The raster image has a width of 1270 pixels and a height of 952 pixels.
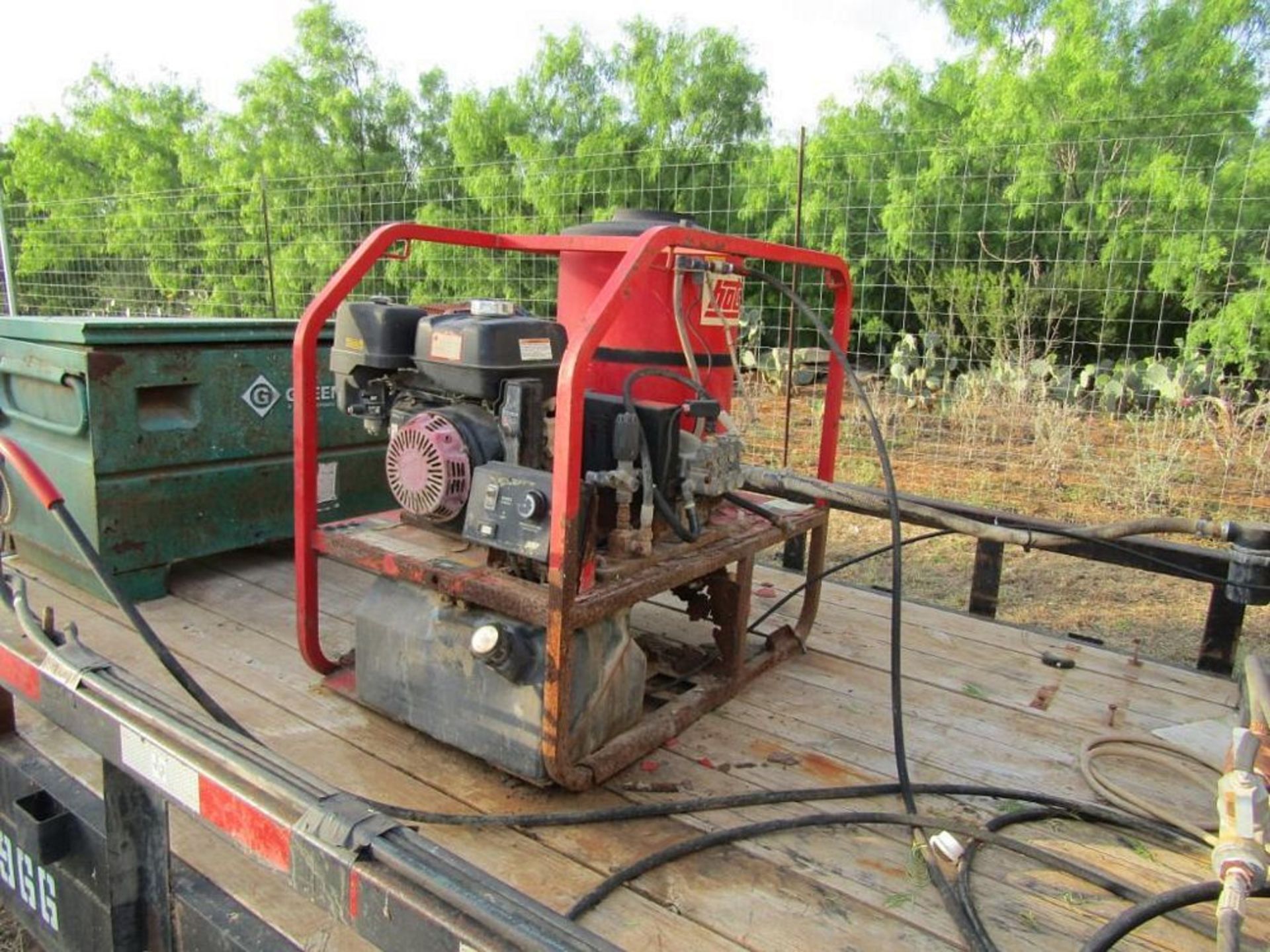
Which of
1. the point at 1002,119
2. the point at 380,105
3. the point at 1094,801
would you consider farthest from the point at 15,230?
the point at 1094,801

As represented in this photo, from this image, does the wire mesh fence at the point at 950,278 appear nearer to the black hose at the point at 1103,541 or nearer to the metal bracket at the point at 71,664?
the black hose at the point at 1103,541

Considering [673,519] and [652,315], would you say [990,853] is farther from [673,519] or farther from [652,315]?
[652,315]

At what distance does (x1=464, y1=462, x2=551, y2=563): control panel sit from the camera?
162cm

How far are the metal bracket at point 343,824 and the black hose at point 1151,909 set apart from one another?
104 cm

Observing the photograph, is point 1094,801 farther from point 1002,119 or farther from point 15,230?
point 15,230

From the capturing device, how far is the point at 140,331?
2480mm

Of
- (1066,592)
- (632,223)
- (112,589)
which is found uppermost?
(632,223)

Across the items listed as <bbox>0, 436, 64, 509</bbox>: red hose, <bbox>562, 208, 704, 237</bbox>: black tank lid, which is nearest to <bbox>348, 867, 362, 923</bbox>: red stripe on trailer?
<bbox>0, 436, 64, 509</bbox>: red hose

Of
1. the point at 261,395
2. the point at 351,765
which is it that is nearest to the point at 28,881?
the point at 351,765

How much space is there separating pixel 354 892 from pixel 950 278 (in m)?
10.3

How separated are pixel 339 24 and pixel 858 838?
63.4ft

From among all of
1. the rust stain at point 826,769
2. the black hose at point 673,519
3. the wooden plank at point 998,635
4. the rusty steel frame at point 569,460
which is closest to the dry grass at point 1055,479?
the wooden plank at point 998,635

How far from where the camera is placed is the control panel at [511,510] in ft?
5.32

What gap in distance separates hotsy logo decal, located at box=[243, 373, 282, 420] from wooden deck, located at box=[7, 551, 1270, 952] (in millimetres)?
541
